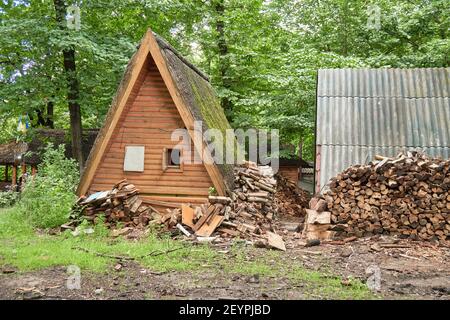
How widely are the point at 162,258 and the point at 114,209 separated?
316cm

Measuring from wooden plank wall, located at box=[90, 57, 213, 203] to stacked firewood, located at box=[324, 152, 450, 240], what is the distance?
361 centimetres

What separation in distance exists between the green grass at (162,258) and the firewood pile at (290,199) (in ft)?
30.3

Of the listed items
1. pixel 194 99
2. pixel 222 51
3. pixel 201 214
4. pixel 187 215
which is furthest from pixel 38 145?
pixel 201 214

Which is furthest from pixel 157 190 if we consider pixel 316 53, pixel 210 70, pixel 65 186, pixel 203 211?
pixel 210 70

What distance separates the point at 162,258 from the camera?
759 centimetres

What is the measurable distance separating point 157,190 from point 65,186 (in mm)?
2900

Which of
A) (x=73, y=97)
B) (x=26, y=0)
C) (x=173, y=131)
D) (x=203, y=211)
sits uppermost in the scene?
(x=26, y=0)

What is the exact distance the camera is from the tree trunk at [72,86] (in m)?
14.9

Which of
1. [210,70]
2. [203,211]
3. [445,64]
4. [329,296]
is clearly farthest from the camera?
[210,70]

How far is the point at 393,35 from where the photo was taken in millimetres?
18344

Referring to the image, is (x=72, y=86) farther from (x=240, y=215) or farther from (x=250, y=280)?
(x=250, y=280)

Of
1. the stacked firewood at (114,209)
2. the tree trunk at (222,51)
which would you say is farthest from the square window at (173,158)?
the tree trunk at (222,51)

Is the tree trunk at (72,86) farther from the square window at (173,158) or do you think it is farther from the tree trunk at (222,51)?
the tree trunk at (222,51)

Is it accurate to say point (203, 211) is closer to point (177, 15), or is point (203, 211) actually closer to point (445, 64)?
point (177, 15)
